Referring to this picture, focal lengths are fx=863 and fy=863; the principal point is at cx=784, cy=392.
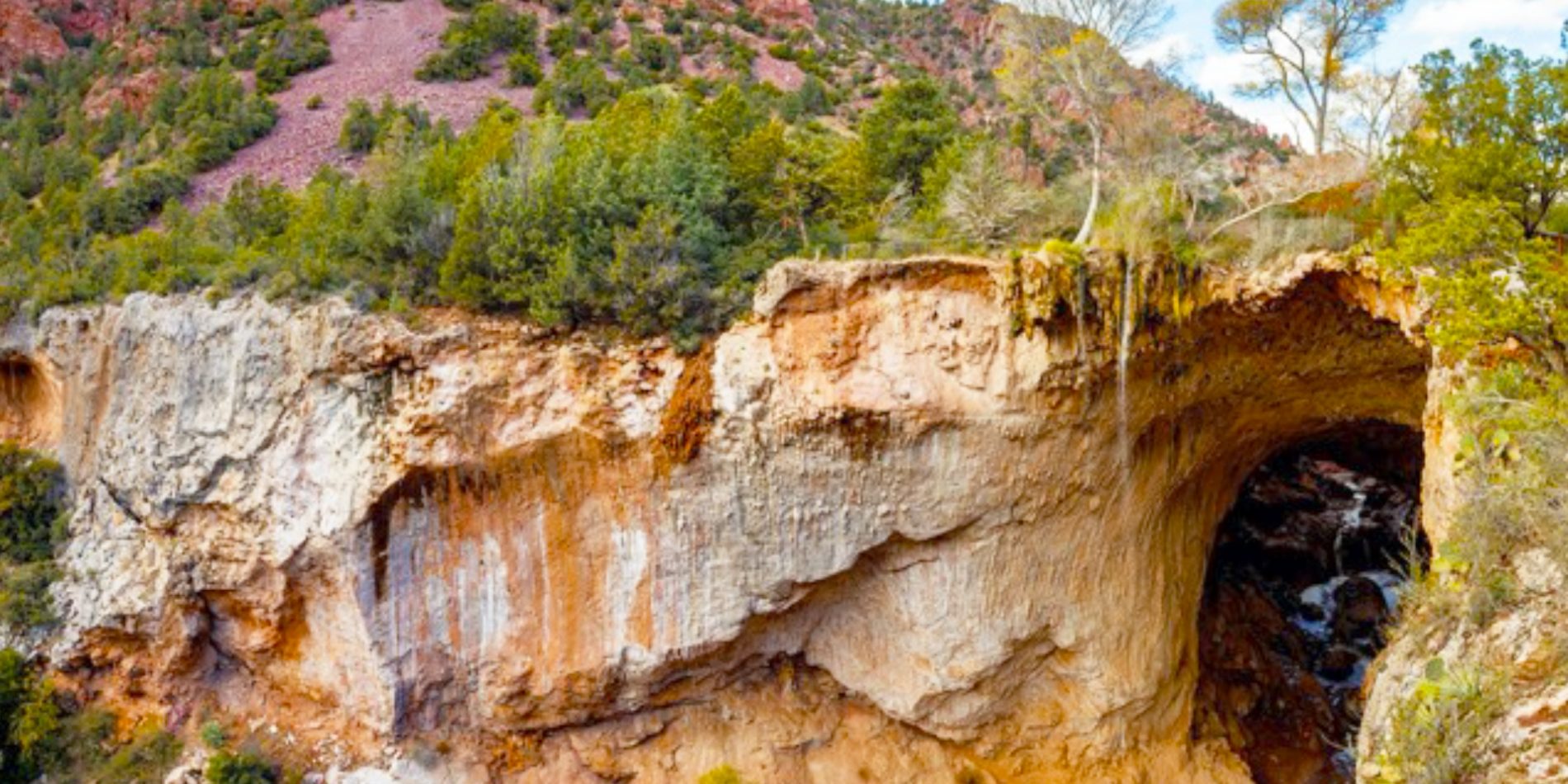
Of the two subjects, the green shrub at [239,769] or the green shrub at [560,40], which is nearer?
the green shrub at [239,769]

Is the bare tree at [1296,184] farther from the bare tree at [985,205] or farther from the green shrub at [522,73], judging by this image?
the green shrub at [522,73]

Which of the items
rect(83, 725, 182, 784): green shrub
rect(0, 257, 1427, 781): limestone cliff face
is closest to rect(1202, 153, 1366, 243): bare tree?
rect(0, 257, 1427, 781): limestone cliff face

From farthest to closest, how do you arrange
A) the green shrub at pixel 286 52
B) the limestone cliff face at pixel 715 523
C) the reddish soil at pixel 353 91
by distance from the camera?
the green shrub at pixel 286 52
the reddish soil at pixel 353 91
the limestone cliff face at pixel 715 523

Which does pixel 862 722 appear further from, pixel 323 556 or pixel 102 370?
pixel 102 370

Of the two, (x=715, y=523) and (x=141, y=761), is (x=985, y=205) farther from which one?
(x=141, y=761)

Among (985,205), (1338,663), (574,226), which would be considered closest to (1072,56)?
(985,205)

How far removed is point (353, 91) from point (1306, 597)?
96.3 ft

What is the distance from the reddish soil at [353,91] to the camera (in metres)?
22.7

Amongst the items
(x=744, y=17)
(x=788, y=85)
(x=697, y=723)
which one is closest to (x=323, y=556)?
(x=697, y=723)

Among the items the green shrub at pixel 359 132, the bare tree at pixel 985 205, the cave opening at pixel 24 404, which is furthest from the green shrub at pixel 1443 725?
the green shrub at pixel 359 132

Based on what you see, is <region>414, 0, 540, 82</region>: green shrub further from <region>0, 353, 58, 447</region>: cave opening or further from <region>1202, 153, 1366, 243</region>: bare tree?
<region>1202, 153, 1366, 243</region>: bare tree

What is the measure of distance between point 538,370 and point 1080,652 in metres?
8.61

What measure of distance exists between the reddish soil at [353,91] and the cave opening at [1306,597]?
22.2 meters

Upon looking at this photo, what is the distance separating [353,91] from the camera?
2628 centimetres
